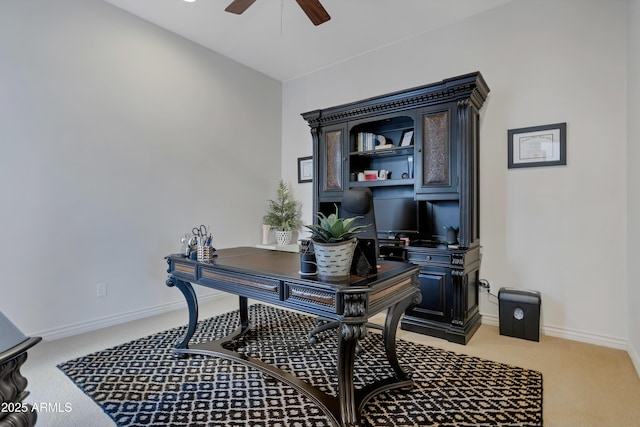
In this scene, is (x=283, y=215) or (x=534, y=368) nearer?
(x=534, y=368)

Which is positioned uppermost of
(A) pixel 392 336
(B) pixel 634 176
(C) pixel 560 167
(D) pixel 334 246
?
(C) pixel 560 167

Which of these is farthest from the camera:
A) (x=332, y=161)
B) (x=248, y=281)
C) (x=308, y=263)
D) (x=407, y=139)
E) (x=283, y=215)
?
(x=283, y=215)

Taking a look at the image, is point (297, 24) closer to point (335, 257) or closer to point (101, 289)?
point (335, 257)

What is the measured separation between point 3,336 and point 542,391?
265 centimetres

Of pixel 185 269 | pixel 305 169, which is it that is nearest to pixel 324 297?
pixel 185 269

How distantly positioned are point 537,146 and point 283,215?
3.25m

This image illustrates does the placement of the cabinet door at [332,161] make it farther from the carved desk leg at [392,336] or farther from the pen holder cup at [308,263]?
the pen holder cup at [308,263]

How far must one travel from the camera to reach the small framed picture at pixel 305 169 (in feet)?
15.7

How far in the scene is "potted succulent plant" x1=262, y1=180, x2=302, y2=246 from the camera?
4.66m

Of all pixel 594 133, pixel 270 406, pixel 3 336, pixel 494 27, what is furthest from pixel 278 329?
pixel 494 27

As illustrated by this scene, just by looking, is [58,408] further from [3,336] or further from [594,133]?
[594,133]

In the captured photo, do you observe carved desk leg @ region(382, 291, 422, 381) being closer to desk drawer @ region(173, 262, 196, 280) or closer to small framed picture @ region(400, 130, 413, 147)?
desk drawer @ region(173, 262, 196, 280)

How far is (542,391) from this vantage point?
1993mm

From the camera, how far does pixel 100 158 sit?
317 cm
